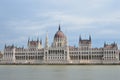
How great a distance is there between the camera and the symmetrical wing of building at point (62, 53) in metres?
110

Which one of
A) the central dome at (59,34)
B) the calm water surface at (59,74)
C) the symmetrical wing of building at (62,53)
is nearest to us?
the calm water surface at (59,74)

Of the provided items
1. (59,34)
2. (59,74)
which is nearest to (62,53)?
(59,34)

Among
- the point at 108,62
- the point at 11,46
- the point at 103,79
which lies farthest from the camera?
the point at 11,46

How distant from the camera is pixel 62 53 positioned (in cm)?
11212

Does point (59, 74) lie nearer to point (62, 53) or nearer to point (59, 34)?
point (62, 53)

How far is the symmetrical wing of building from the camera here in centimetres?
11000

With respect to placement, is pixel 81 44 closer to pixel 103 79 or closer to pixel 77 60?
pixel 77 60

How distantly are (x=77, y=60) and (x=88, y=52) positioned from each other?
17.3 ft

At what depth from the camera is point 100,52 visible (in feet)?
368

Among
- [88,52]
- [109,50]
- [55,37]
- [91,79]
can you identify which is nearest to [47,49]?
[55,37]

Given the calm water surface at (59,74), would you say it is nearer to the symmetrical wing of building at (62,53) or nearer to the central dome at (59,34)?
the symmetrical wing of building at (62,53)

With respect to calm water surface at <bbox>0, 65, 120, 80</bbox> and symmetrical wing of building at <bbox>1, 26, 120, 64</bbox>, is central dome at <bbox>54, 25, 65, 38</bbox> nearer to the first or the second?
symmetrical wing of building at <bbox>1, 26, 120, 64</bbox>

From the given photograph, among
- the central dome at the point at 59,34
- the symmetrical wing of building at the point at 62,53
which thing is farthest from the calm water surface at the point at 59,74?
the central dome at the point at 59,34

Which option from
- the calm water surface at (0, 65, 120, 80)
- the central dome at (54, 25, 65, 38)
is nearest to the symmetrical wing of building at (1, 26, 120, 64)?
the central dome at (54, 25, 65, 38)
